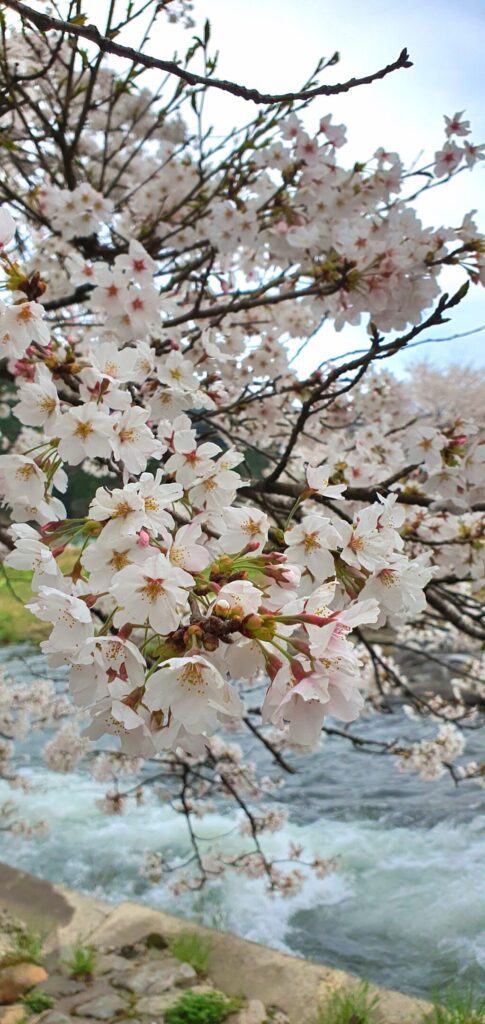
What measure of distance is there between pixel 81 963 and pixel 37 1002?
0.22 metres

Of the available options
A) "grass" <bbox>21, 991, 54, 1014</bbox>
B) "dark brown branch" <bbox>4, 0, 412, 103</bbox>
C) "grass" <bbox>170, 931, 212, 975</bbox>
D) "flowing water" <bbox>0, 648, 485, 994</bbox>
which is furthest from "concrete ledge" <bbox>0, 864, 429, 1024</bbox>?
"dark brown branch" <bbox>4, 0, 412, 103</bbox>

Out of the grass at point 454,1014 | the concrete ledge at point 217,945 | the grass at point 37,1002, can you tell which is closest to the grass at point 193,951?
the concrete ledge at point 217,945

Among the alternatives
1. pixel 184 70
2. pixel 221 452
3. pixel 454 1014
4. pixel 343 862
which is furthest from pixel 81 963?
pixel 184 70

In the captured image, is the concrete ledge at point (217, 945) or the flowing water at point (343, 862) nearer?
the concrete ledge at point (217, 945)

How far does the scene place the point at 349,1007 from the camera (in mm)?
2484

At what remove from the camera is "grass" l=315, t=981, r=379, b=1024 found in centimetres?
247

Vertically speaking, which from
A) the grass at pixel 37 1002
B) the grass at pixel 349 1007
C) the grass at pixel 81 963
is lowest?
the grass at pixel 349 1007

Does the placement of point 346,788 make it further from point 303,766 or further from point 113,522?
point 113,522

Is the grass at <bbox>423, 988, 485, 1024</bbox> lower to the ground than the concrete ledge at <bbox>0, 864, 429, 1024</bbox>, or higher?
lower

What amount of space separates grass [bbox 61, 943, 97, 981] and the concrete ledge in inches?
5.9

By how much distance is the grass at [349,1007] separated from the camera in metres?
2.47

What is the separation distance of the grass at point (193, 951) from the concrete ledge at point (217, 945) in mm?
50

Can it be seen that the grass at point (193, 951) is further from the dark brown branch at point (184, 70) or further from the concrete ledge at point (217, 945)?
the dark brown branch at point (184, 70)

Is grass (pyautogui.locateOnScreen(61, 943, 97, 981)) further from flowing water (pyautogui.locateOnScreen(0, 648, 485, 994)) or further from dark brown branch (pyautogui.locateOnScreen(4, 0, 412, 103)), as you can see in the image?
dark brown branch (pyautogui.locateOnScreen(4, 0, 412, 103))
